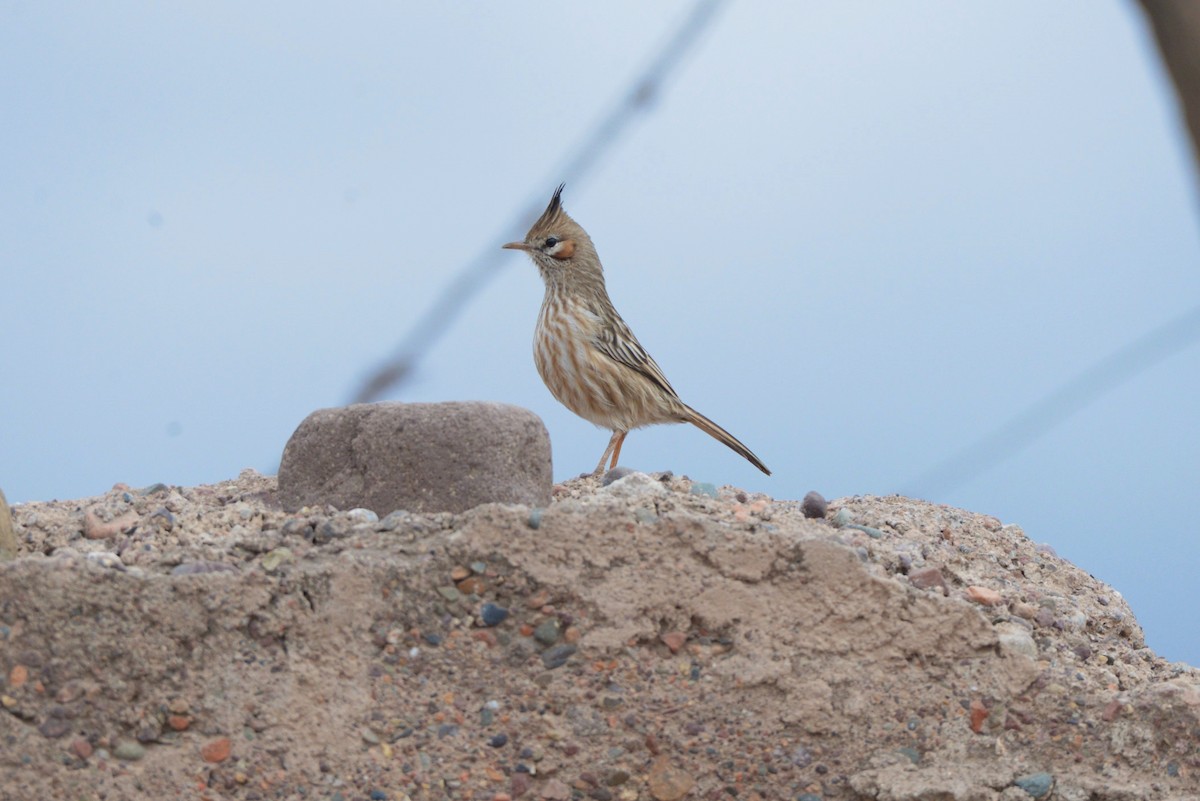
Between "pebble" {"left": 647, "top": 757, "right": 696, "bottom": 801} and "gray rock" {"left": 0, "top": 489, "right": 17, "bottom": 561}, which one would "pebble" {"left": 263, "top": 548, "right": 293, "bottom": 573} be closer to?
"gray rock" {"left": 0, "top": 489, "right": 17, "bottom": 561}

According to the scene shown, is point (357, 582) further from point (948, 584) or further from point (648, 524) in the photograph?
point (948, 584)

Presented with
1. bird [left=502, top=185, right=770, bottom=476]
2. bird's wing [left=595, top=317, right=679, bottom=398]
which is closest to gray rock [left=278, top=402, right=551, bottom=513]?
bird [left=502, top=185, right=770, bottom=476]

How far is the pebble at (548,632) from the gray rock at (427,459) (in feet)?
2.36

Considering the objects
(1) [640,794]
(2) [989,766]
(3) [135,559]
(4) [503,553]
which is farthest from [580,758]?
(3) [135,559]

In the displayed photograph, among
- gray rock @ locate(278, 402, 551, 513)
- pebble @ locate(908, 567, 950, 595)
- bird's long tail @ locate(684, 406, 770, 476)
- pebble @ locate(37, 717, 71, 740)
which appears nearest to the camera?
pebble @ locate(37, 717, 71, 740)

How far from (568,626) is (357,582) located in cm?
67

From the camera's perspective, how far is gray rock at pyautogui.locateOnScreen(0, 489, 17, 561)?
153 inches

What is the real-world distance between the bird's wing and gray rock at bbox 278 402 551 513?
1614mm

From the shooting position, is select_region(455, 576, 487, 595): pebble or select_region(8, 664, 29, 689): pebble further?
select_region(455, 576, 487, 595): pebble

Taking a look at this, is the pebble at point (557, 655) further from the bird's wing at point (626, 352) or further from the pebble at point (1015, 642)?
the bird's wing at point (626, 352)

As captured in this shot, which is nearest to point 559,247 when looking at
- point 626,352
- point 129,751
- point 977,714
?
point 626,352

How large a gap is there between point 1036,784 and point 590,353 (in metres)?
3.15

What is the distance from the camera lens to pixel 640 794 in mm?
3613

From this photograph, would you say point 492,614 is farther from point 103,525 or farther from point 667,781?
point 103,525
